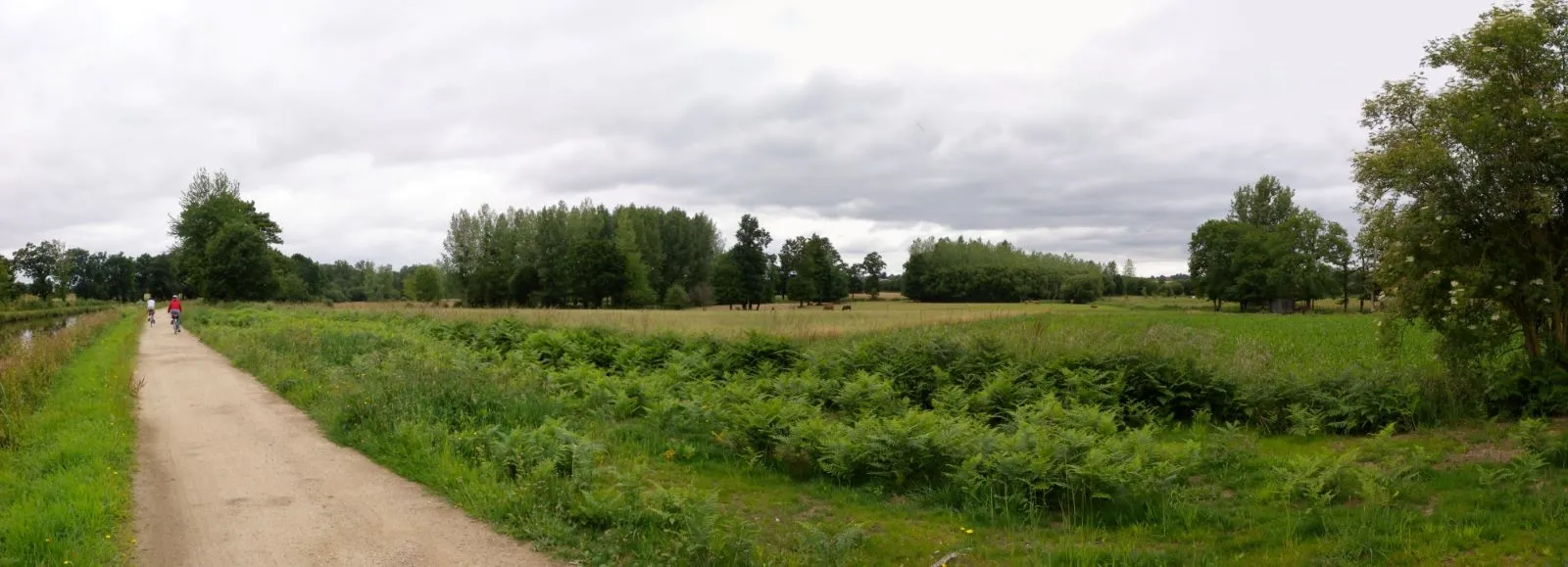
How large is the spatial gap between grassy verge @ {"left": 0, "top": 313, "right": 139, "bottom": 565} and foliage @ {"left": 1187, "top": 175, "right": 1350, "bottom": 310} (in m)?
76.1

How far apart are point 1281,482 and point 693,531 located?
230 inches

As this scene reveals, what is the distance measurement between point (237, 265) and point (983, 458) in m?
61.8

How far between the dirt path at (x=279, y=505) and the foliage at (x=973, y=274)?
101m

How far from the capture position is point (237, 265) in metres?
55.6

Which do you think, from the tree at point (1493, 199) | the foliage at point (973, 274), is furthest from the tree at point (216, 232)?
the foliage at point (973, 274)

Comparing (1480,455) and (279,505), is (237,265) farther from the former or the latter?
(1480,455)

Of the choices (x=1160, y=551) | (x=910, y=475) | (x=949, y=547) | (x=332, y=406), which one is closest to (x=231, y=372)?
(x=332, y=406)

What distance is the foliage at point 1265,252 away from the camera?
235ft

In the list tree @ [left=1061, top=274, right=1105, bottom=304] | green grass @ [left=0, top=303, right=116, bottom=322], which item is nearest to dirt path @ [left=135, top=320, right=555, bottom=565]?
green grass @ [left=0, top=303, right=116, bottom=322]

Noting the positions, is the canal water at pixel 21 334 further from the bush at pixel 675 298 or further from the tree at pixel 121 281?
the tree at pixel 121 281

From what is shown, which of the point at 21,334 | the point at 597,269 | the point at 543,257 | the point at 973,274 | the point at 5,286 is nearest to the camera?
the point at 21,334

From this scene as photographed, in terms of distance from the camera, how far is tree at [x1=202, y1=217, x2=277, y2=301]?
182ft

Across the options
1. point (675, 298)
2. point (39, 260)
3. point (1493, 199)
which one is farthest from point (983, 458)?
point (39, 260)

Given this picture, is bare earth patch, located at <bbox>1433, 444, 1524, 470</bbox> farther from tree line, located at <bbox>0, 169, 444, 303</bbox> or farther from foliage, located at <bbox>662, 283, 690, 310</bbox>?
foliage, located at <bbox>662, 283, 690, 310</bbox>
